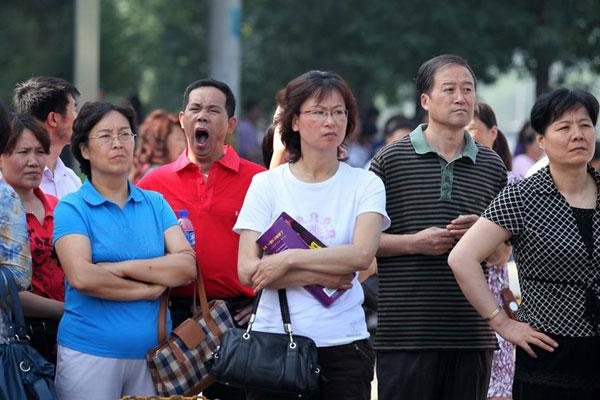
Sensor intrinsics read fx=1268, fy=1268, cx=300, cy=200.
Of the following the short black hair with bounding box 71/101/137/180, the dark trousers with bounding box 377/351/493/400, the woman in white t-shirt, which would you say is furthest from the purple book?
the short black hair with bounding box 71/101/137/180

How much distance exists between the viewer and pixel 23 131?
6555 mm

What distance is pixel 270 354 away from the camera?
5.66 meters

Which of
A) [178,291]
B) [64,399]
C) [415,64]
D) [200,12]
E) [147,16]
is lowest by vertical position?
[64,399]

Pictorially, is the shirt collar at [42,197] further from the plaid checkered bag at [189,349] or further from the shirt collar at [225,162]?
the plaid checkered bag at [189,349]

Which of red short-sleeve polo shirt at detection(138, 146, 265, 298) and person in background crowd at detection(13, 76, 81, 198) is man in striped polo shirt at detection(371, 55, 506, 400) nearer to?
red short-sleeve polo shirt at detection(138, 146, 265, 298)

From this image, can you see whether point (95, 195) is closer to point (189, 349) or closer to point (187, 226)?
point (187, 226)

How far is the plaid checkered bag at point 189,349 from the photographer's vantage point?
6.08 m

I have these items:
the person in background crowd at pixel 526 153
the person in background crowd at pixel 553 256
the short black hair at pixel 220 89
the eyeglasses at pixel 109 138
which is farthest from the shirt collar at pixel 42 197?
the person in background crowd at pixel 526 153

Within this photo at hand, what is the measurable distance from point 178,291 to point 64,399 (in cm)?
93

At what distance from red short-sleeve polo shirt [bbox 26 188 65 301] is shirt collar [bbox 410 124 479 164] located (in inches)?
75.5

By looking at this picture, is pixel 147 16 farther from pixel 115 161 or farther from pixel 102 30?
pixel 115 161

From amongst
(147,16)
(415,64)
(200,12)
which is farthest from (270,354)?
(147,16)

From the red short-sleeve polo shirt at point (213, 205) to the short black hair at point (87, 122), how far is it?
0.56 m

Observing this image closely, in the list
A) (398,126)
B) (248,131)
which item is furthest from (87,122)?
(248,131)
